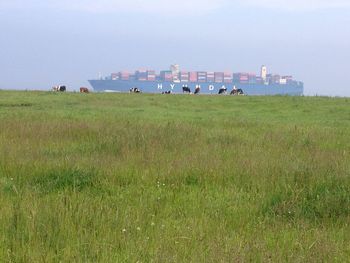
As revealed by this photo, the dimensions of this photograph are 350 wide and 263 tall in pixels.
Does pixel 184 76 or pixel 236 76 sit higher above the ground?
pixel 236 76

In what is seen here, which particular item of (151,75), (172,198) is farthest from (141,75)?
(172,198)

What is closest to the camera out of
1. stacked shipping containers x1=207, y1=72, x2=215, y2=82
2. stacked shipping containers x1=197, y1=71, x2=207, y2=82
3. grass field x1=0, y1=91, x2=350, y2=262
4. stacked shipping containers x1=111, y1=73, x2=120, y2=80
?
grass field x1=0, y1=91, x2=350, y2=262

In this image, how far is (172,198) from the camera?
23.4ft

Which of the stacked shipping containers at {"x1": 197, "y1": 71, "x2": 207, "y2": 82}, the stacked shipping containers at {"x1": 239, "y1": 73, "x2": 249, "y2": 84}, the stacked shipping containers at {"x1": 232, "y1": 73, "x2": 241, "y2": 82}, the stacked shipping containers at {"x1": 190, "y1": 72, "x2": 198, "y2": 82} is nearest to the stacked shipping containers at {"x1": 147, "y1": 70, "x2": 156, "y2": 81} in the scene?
the stacked shipping containers at {"x1": 190, "y1": 72, "x2": 198, "y2": 82}

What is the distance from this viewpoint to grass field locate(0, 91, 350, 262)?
199 inches

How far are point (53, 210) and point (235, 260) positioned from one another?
7.33ft

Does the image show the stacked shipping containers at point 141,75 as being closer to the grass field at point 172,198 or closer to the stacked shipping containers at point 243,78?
the stacked shipping containers at point 243,78

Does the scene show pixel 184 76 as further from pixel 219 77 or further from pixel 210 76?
pixel 219 77

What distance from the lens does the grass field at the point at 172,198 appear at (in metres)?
5.05

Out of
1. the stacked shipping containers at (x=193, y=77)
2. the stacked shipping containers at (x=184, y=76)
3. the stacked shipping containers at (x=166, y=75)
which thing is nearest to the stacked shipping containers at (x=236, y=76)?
the stacked shipping containers at (x=193, y=77)

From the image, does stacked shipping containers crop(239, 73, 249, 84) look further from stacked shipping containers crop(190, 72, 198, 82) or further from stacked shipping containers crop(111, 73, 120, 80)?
stacked shipping containers crop(111, 73, 120, 80)

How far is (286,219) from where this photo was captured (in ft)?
20.7

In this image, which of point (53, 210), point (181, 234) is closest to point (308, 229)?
point (181, 234)

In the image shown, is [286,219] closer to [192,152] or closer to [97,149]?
[192,152]
